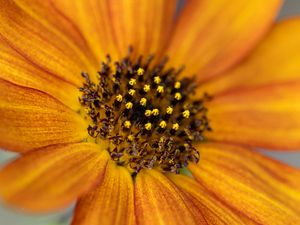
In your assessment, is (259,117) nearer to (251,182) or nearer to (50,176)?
(251,182)

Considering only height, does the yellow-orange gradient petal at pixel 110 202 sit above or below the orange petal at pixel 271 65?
below

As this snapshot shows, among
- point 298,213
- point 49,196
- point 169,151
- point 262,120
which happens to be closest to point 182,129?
point 169,151

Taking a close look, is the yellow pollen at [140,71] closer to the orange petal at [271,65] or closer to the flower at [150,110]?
the flower at [150,110]

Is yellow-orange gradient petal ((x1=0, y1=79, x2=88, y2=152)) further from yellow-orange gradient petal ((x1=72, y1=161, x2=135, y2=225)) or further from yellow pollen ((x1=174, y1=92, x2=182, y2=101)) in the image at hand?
yellow pollen ((x1=174, y1=92, x2=182, y2=101))

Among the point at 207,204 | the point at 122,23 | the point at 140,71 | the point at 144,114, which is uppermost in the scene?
the point at 122,23

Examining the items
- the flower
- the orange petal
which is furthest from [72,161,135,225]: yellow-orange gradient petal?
the orange petal

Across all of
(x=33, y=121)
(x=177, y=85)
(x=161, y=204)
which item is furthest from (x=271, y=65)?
(x=33, y=121)

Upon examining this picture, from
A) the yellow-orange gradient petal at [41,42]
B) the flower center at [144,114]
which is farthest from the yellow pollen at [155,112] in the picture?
the yellow-orange gradient petal at [41,42]
